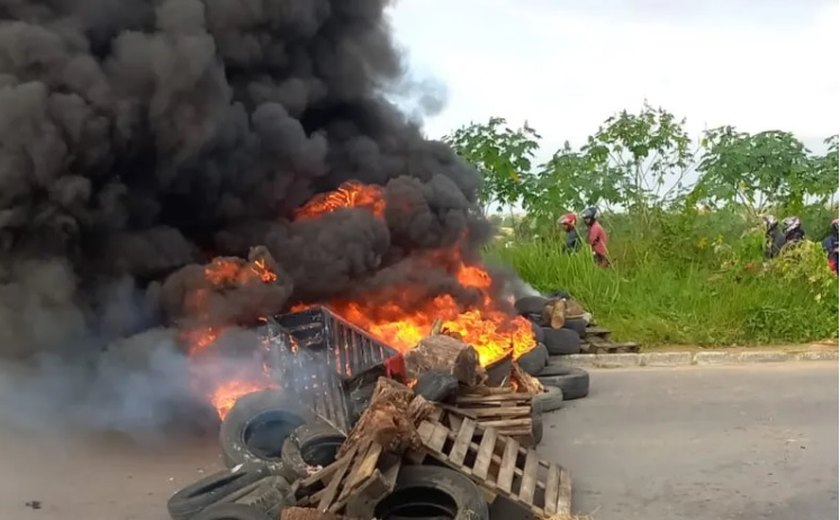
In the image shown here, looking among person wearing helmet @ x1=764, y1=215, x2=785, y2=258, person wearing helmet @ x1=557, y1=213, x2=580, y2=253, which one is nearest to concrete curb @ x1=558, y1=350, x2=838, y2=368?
person wearing helmet @ x1=764, y1=215, x2=785, y2=258

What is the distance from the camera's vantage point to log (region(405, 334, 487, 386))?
6.77 m

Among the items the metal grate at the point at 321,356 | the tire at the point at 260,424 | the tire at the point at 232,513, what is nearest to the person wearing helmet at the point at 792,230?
the metal grate at the point at 321,356

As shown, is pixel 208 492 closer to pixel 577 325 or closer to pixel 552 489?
pixel 552 489

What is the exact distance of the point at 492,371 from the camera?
7691 mm

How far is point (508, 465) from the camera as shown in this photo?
222 inches

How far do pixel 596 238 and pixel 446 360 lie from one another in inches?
314

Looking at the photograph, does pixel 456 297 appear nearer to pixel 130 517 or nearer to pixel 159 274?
pixel 159 274

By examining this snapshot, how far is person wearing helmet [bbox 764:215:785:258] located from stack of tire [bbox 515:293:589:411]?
12.5 feet

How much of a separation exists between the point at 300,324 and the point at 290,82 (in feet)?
9.78

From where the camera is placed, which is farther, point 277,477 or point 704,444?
point 704,444

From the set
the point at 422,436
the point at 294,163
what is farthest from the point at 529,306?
the point at 422,436

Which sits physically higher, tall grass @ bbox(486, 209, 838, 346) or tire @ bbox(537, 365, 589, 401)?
tall grass @ bbox(486, 209, 838, 346)

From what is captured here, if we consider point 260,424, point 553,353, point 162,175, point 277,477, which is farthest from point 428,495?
point 553,353

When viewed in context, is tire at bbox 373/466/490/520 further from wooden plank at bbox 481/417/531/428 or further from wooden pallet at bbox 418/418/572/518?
wooden plank at bbox 481/417/531/428
